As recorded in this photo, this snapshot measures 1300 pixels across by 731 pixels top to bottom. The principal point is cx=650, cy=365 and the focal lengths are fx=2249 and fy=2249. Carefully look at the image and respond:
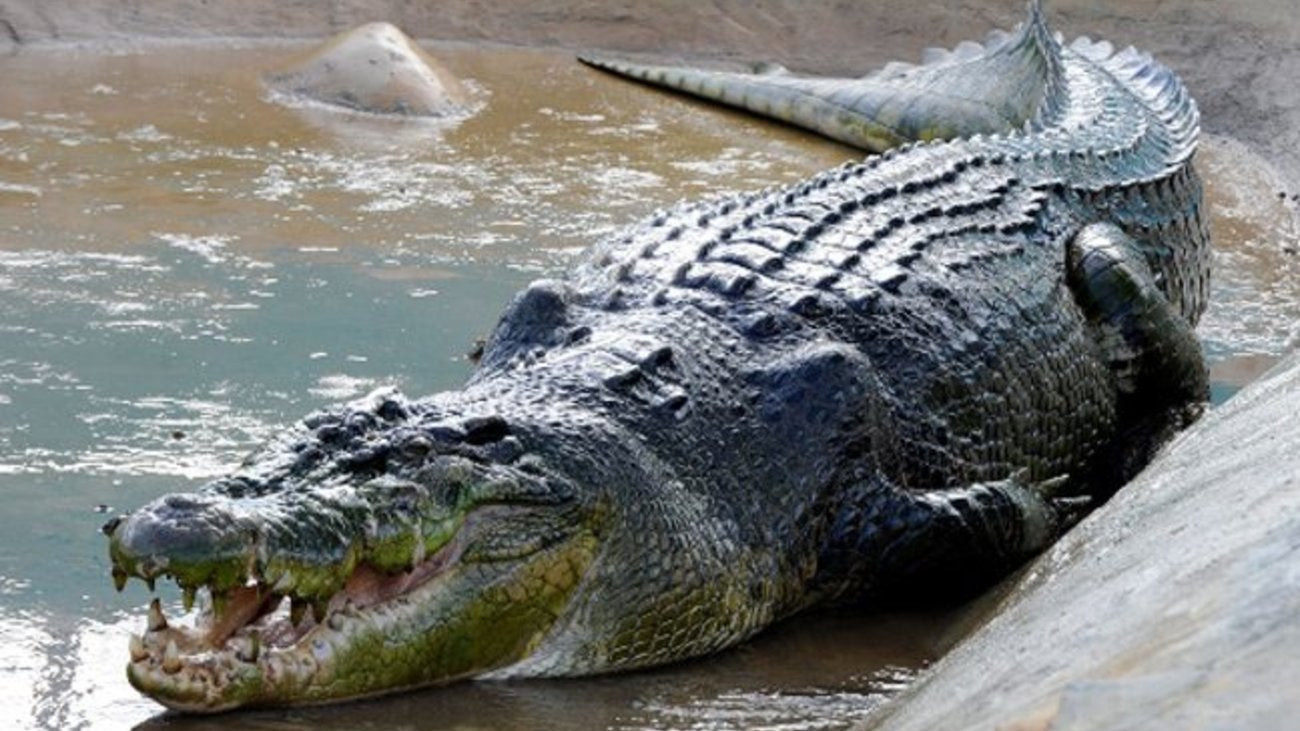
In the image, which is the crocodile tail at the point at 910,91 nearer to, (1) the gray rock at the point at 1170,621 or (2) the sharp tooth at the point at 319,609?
(1) the gray rock at the point at 1170,621

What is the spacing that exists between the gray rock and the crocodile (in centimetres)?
62

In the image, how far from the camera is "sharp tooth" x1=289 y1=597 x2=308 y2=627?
329 centimetres

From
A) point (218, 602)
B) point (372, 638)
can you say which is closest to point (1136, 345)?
point (372, 638)

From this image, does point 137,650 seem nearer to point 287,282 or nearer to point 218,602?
point 218,602

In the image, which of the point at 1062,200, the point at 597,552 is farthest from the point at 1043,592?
the point at 1062,200

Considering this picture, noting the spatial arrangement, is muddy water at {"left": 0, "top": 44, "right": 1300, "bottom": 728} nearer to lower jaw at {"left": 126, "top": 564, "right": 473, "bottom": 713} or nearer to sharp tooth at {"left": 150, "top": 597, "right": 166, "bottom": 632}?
lower jaw at {"left": 126, "top": 564, "right": 473, "bottom": 713}

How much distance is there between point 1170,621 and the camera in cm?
221

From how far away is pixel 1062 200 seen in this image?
522cm

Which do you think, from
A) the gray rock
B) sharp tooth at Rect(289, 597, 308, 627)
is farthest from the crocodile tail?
sharp tooth at Rect(289, 597, 308, 627)

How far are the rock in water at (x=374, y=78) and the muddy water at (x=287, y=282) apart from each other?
0.18 meters

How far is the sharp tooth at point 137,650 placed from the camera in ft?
10.6

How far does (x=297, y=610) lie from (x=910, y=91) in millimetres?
6106

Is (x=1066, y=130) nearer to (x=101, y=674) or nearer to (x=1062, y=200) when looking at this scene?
(x=1062, y=200)

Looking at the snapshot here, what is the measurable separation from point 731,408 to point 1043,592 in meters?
1.01
